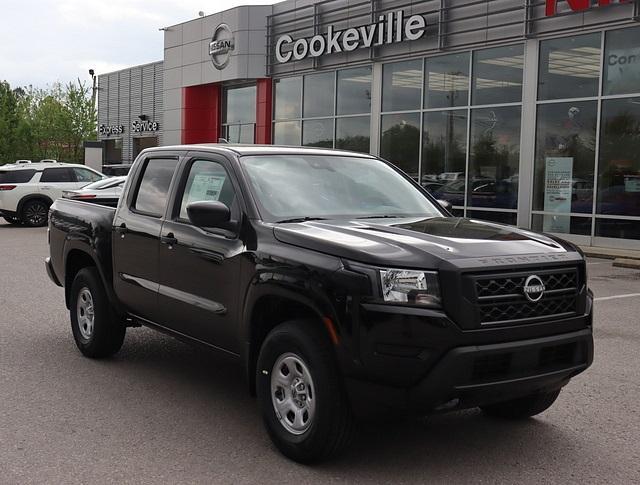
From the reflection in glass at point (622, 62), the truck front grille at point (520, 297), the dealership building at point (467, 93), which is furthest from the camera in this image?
the dealership building at point (467, 93)

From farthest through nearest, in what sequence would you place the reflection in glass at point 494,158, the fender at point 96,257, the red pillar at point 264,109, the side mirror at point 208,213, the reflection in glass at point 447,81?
the red pillar at point 264,109 → the reflection in glass at point 447,81 → the reflection in glass at point 494,158 → the fender at point 96,257 → the side mirror at point 208,213

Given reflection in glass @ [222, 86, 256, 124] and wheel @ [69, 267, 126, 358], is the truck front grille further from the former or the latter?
reflection in glass @ [222, 86, 256, 124]

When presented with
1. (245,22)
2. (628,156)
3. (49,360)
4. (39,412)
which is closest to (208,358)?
(49,360)

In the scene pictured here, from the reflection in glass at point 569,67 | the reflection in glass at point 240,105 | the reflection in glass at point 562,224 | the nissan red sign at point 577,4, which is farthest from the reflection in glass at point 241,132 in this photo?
the nissan red sign at point 577,4

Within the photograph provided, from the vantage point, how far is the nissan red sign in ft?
54.0

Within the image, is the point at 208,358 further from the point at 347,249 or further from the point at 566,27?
the point at 566,27

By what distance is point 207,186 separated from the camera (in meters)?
5.39

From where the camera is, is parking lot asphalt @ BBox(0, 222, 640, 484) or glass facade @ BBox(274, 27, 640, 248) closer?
parking lot asphalt @ BBox(0, 222, 640, 484)

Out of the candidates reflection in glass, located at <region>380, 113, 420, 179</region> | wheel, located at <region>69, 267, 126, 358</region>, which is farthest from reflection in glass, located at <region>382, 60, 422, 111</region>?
wheel, located at <region>69, 267, 126, 358</region>

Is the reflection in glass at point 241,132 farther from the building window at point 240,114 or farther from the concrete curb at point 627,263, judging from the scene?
the concrete curb at point 627,263

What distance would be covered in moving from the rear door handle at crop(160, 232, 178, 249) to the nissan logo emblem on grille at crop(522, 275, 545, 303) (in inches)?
95.8

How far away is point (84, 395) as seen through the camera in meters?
5.56

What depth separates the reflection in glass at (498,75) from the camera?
18844 mm

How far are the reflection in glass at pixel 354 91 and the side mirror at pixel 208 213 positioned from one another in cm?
1882
